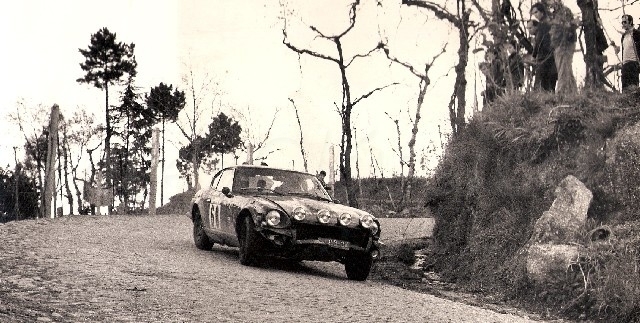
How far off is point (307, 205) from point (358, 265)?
120 cm

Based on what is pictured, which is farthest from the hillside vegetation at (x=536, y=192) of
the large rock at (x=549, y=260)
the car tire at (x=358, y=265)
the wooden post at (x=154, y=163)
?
the wooden post at (x=154, y=163)

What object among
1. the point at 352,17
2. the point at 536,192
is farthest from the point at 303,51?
the point at 536,192

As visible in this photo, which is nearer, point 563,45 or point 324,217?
point 324,217

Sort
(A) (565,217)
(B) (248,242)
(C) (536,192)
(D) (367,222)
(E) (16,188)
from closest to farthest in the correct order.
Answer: (B) (248,242), (D) (367,222), (A) (565,217), (C) (536,192), (E) (16,188)

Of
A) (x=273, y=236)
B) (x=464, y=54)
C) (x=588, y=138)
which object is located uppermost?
(x=464, y=54)

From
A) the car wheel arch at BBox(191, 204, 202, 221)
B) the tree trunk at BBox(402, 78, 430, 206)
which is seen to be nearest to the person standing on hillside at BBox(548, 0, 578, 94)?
the car wheel arch at BBox(191, 204, 202, 221)

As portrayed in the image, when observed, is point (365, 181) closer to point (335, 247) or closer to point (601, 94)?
point (601, 94)

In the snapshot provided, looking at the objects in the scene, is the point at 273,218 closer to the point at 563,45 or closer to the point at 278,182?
the point at 278,182

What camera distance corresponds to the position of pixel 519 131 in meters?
16.1

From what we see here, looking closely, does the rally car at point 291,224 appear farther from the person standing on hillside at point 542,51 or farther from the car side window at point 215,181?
the person standing on hillside at point 542,51

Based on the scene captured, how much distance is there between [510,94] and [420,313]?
8.67 m

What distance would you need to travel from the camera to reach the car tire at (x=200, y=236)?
570 inches

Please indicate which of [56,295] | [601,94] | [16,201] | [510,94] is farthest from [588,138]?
[16,201]

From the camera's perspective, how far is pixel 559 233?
44.1 ft
